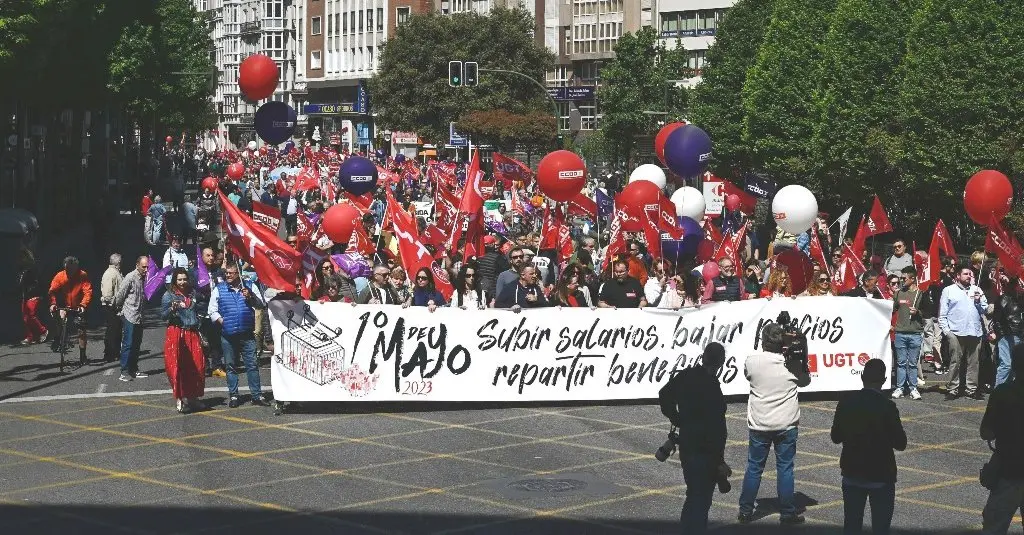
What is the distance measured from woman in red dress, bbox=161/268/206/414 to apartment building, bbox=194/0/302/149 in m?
116

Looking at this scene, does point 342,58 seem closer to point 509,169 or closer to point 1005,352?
point 509,169

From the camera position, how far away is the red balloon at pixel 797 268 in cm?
2116

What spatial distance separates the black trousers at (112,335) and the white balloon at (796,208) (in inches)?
414

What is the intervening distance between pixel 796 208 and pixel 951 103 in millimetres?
17674

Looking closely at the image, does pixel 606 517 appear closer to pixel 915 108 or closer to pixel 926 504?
pixel 926 504

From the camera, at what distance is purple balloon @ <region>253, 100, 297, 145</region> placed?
2705 centimetres

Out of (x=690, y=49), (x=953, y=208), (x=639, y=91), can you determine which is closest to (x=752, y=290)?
(x=953, y=208)

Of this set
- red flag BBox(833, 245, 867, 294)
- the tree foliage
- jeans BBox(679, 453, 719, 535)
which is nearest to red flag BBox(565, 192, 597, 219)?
red flag BBox(833, 245, 867, 294)

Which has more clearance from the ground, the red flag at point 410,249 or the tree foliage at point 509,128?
the tree foliage at point 509,128

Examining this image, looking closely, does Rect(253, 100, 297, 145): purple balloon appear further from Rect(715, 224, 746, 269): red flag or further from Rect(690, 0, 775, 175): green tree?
Rect(690, 0, 775, 175): green tree

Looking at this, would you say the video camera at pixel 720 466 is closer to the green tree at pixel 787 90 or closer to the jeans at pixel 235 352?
the jeans at pixel 235 352

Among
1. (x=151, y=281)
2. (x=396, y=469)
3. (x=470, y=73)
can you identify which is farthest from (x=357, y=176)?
(x=470, y=73)

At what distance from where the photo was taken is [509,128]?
3187 inches

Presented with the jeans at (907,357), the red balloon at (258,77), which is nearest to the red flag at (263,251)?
the jeans at (907,357)
